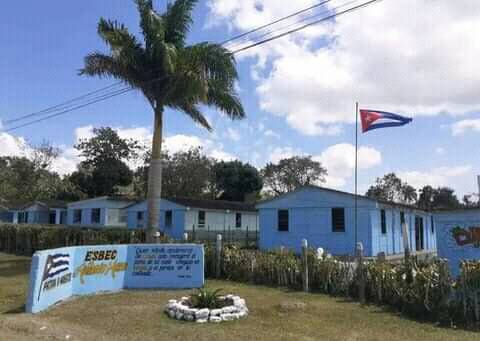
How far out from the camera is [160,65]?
15.8 meters

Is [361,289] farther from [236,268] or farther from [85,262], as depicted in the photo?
[85,262]

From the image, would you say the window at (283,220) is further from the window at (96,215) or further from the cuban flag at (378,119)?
the window at (96,215)

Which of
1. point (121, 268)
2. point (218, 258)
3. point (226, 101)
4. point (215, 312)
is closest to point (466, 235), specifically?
point (215, 312)

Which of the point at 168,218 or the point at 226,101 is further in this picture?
the point at 168,218

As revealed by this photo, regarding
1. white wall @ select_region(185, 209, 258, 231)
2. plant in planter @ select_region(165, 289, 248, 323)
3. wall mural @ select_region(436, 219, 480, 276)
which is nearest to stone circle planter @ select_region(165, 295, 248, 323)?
plant in planter @ select_region(165, 289, 248, 323)

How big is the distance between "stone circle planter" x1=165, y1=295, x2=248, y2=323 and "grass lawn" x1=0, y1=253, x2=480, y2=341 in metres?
0.20

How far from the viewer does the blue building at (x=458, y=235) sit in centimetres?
1070

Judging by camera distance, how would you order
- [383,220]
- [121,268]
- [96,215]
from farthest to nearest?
1. [96,215]
2. [383,220]
3. [121,268]

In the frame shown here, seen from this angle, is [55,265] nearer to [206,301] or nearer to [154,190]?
[206,301]

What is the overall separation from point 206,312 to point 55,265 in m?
3.84

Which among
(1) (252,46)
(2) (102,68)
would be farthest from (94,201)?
(1) (252,46)

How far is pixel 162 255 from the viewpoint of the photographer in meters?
11.7

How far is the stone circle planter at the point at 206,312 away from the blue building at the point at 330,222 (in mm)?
12779

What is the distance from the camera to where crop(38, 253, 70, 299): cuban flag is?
8922 mm
